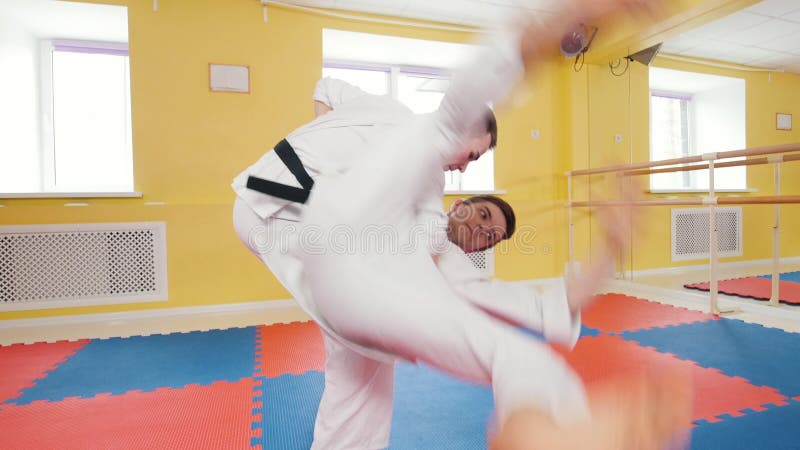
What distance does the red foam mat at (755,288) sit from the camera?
3.72 metres

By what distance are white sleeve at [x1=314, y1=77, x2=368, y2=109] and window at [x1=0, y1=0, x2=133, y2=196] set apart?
11.1 ft

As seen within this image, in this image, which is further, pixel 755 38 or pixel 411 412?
pixel 755 38

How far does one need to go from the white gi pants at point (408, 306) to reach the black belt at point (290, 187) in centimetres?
19

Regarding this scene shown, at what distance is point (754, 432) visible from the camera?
5.34ft

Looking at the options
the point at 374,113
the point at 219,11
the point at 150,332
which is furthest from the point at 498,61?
the point at 219,11

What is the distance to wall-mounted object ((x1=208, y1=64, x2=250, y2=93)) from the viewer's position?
151 inches

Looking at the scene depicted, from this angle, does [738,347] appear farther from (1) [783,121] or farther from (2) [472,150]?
(2) [472,150]

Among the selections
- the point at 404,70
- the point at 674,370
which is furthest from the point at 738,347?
the point at 404,70

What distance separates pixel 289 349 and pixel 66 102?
132 inches

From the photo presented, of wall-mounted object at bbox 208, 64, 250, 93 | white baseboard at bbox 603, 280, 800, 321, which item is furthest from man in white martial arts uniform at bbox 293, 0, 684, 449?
wall-mounted object at bbox 208, 64, 250, 93

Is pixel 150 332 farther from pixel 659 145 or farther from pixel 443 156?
pixel 659 145

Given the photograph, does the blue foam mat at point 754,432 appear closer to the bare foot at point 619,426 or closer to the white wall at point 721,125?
the bare foot at point 619,426

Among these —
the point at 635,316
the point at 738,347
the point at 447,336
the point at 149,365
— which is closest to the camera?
the point at 447,336

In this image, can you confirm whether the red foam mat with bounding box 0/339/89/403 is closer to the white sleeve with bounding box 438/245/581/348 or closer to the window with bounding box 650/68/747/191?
the white sleeve with bounding box 438/245/581/348
